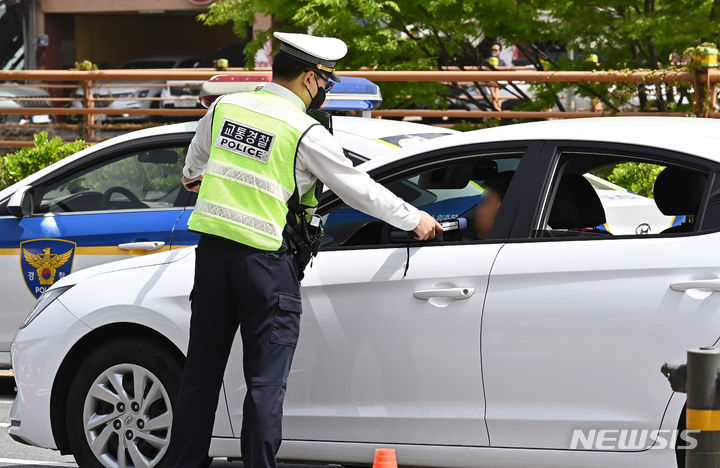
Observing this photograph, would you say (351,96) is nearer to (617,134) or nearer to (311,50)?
(311,50)

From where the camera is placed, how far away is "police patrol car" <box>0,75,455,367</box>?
7.25 metres

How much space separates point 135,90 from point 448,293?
20.8 metres

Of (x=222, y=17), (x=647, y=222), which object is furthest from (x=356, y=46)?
(x=647, y=222)

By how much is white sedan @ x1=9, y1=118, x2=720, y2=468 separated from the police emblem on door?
1.95m

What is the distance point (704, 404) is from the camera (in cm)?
331

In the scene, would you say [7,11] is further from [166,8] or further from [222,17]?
[222,17]

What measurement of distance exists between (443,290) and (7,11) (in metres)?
30.2

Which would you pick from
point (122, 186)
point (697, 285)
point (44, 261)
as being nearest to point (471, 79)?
point (122, 186)

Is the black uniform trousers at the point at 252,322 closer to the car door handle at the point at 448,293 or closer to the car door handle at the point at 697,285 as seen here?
the car door handle at the point at 448,293

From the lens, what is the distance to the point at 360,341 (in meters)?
4.79

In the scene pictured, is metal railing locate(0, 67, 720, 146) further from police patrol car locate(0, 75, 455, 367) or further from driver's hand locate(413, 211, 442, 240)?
driver's hand locate(413, 211, 442, 240)

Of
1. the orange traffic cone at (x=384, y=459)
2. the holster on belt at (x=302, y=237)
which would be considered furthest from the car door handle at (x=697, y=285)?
the holster on belt at (x=302, y=237)

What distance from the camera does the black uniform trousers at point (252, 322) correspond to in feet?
15.0

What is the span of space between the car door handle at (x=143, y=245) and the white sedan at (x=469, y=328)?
1.63 m
